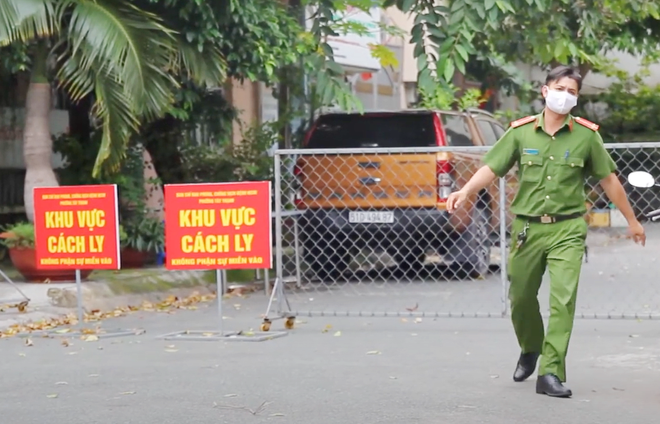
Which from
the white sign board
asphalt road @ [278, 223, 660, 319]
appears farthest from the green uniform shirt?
the white sign board

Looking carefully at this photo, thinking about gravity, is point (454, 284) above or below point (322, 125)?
below

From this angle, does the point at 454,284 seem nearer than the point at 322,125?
Yes

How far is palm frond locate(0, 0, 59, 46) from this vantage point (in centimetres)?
1145

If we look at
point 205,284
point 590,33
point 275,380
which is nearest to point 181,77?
point 205,284

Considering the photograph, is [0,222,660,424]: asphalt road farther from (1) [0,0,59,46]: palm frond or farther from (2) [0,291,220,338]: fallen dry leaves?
(1) [0,0,59,46]: palm frond

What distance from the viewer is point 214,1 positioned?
13164 millimetres

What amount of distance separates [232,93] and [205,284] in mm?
6333

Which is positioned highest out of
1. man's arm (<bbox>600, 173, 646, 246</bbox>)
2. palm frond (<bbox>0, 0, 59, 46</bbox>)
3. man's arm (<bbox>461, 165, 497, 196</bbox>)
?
palm frond (<bbox>0, 0, 59, 46</bbox>)

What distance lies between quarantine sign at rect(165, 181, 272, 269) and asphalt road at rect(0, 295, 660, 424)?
68 cm

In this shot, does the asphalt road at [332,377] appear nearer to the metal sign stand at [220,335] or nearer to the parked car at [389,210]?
the metal sign stand at [220,335]

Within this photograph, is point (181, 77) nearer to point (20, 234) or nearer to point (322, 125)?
point (322, 125)

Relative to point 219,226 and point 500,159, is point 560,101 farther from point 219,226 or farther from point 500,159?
point 219,226

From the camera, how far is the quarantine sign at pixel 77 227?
10016 mm

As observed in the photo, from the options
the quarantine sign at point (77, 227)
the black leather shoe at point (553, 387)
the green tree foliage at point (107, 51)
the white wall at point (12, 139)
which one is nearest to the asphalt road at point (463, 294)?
the quarantine sign at point (77, 227)
